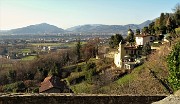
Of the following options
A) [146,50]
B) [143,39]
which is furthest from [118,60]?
[143,39]

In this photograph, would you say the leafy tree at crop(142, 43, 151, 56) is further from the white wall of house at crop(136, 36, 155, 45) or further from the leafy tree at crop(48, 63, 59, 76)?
the leafy tree at crop(48, 63, 59, 76)

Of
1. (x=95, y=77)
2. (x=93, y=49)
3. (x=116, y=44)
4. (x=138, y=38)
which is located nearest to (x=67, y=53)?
(x=93, y=49)

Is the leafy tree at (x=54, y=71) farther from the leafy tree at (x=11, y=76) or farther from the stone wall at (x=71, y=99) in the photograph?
the stone wall at (x=71, y=99)

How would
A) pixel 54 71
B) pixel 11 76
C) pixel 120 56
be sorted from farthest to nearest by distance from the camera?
pixel 54 71 < pixel 11 76 < pixel 120 56

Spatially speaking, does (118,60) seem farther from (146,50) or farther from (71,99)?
(71,99)

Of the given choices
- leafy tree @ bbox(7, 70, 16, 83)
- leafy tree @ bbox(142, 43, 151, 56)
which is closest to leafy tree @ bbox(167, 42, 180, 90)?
leafy tree @ bbox(142, 43, 151, 56)

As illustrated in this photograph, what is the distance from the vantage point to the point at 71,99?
40.1 ft

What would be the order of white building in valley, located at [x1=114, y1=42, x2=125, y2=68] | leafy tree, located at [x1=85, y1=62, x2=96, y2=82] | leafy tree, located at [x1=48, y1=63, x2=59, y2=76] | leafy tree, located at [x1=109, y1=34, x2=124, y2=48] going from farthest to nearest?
leafy tree, located at [x1=109, y1=34, x2=124, y2=48] < leafy tree, located at [x1=48, y1=63, x2=59, y2=76] < white building in valley, located at [x1=114, y1=42, x2=125, y2=68] < leafy tree, located at [x1=85, y1=62, x2=96, y2=82]

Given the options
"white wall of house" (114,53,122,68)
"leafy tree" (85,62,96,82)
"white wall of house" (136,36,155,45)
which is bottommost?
"leafy tree" (85,62,96,82)

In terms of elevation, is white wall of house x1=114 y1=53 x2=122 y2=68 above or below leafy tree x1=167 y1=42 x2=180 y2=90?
below

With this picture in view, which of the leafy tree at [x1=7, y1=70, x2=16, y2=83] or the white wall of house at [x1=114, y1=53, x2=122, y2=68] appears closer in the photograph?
the white wall of house at [x1=114, y1=53, x2=122, y2=68]

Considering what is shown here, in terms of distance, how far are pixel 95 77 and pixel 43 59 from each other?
58.2ft

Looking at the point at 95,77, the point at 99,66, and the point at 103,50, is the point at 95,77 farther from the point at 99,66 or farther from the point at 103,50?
the point at 103,50

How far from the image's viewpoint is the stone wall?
465 inches
